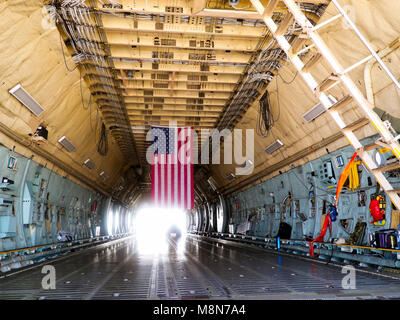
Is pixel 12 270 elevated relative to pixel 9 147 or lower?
lower

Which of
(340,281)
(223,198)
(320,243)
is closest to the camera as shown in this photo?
(340,281)

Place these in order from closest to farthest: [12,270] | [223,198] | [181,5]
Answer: [181,5] < [12,270] < [223,198]

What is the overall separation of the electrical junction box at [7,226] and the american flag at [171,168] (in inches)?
272

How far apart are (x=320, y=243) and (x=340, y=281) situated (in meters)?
3.94

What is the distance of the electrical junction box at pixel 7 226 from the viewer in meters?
8.84

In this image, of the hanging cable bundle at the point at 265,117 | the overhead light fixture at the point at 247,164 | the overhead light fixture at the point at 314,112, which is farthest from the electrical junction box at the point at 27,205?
the overhead light fixture at the point at 247,164

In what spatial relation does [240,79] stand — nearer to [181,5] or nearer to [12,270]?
Result: [181,5]

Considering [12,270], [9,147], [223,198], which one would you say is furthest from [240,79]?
[223,198]

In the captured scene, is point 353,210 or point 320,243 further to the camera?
point 320,243

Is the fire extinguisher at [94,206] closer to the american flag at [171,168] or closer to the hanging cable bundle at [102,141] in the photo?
the hanging cable bundle at [102,141]

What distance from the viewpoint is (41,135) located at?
970cm

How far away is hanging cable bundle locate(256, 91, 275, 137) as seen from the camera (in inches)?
444

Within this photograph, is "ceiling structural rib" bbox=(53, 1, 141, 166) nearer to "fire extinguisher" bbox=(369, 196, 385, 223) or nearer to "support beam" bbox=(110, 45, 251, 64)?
"support beam" bbox=(110, 45, 251, 64)

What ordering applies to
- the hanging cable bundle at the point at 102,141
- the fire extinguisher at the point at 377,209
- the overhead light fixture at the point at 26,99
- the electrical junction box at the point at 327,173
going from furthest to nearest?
the hanging cable bundle at the point at 102,141
the electrical junction box at the point at 327,173
the fire extinguisher at the point at 377,209
the overhead light fixture at the point at 26,99
